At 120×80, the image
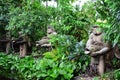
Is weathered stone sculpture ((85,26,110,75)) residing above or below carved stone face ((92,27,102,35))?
below

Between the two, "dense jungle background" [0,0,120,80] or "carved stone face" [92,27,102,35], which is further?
"dense jungle background" [0,0,120,80]

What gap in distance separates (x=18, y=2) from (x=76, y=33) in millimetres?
2205

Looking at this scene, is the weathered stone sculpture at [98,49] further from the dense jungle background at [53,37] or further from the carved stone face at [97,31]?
the dense jungle background at [53,37]

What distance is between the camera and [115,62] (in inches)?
166

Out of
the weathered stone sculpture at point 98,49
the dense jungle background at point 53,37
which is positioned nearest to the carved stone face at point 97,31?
the weathered stone sculpture at point 98,49

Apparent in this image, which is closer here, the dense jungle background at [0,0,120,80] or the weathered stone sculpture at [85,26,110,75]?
the weathered stone sculpture at [85,26,110,75]

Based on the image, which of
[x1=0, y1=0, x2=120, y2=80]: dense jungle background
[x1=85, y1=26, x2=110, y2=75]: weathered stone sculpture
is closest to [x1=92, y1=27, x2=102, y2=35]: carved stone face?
[x1=85, y1=26, x2=110, y2=75]: weathered stone sculpture

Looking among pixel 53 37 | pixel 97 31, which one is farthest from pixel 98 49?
pixel 53 37

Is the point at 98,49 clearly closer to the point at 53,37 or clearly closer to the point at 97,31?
the point at 97,31

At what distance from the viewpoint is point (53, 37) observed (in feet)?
17.7

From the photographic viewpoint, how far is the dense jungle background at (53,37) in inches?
175

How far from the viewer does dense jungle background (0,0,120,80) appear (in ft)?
14.6

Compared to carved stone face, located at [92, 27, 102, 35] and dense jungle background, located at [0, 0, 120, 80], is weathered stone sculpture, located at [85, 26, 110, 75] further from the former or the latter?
dense jungle background, located at [0, 0, 120, 80]

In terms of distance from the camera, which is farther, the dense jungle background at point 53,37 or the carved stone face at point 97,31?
the dense jungle background at point 53,37
